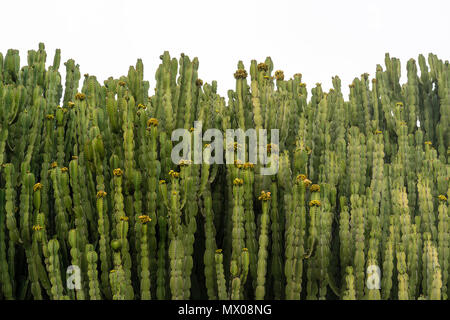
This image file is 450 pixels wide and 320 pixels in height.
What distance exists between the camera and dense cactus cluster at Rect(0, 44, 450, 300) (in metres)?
4.35

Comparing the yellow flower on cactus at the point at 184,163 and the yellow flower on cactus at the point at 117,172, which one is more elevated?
the yellow flower on cactus at the point at 184,163

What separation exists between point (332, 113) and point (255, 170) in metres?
2.71

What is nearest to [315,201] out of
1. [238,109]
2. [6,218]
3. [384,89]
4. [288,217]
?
[288,217]

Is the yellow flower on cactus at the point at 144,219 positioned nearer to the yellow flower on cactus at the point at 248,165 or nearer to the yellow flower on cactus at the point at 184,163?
the yellow flower on cactus at the point at 184,163

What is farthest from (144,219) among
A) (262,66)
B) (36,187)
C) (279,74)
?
(279,74)

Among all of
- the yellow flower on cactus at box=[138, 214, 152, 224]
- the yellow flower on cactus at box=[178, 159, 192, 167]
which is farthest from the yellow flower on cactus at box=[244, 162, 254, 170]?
the yellow flower on cactus at box=[138, 214, 152, 224]

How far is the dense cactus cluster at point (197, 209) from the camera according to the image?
4.35 m

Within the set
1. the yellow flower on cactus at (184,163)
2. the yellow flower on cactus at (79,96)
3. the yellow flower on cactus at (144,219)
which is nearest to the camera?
the yellow flower on cactus at (144,219)

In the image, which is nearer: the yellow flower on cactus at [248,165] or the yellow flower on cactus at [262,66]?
the yellow flower on cactus at [248,165]

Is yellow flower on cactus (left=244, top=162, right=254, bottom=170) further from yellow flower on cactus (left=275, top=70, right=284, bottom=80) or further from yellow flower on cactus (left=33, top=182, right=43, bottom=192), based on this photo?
yellow flower on cactus (left=33, top=182, right=43, bottom=192)

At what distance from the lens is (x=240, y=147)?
4.68m

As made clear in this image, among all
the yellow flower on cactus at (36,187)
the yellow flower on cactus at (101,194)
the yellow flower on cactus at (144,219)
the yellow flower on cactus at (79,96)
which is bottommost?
the yellow flower on cactus at (144,219)

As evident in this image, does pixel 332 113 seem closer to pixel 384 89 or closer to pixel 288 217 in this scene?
pixel 384 89

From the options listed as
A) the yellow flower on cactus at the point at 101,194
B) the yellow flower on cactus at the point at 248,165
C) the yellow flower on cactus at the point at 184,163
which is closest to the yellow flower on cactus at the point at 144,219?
the yellow flower on cactus at the point at 101,194
